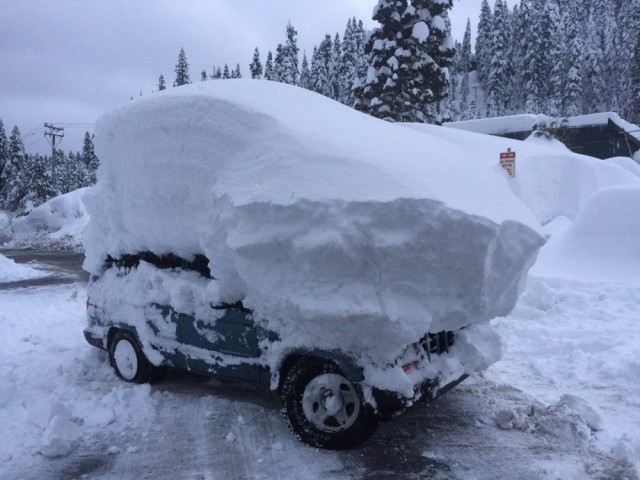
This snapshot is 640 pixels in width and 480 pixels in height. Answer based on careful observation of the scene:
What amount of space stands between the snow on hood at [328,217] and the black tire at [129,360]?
120 cm

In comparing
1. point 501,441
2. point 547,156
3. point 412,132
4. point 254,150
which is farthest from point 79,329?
point 547,156

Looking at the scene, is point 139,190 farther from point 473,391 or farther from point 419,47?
point 419,47

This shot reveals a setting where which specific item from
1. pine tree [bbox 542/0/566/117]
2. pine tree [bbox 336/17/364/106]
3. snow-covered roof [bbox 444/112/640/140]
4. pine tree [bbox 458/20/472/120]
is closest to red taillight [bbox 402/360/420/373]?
snow-covered roof [bbox 444/112/640/140]

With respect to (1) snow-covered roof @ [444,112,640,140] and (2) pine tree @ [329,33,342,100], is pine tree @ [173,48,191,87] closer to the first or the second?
(2) pine tree @ [329,33,342,100]

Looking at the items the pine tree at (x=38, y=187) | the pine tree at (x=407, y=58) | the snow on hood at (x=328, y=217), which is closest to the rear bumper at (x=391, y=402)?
the snow on hood at (x=328, y=217)

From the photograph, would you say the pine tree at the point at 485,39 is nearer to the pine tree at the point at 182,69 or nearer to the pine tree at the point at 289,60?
the pine tree at the point at 289,60

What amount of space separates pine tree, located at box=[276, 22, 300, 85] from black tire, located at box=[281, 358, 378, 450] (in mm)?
53424

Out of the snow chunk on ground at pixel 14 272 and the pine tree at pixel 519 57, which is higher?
the pine tree at pixel 519 57

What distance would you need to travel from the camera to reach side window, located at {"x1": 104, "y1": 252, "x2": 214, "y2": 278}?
4.56 meters

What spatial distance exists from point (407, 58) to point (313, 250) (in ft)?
59.1

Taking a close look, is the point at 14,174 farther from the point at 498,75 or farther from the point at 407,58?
the point at 498,75

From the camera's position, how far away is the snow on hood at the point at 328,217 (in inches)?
130

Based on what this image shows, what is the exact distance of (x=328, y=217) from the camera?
11.0 ft

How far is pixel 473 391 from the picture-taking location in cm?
500
